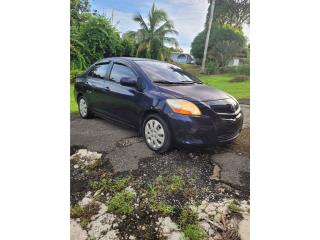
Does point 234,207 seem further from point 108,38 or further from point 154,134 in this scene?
point 108,38

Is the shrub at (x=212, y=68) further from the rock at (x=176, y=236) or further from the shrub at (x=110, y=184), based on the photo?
the rock at (x=176, y=236)

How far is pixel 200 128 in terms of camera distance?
→ 2.62m

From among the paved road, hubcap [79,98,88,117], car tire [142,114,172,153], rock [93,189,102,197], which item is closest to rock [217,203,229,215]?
the paved road

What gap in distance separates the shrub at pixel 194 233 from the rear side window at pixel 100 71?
1701mm

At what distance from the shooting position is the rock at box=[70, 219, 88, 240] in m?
2.46

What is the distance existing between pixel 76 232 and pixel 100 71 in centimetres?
157

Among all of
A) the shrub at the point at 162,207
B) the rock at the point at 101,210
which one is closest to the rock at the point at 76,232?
the rock at the point at 101,210

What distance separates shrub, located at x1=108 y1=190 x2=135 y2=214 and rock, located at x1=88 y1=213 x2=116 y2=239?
0.24 feet

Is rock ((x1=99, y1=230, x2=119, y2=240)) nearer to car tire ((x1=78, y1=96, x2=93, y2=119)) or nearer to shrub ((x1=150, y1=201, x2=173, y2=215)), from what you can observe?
shrub ((x1=150, y1=201, x2=173, y2=215))

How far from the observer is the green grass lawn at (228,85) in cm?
274

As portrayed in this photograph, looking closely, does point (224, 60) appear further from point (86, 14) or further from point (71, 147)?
point (71, 147)
